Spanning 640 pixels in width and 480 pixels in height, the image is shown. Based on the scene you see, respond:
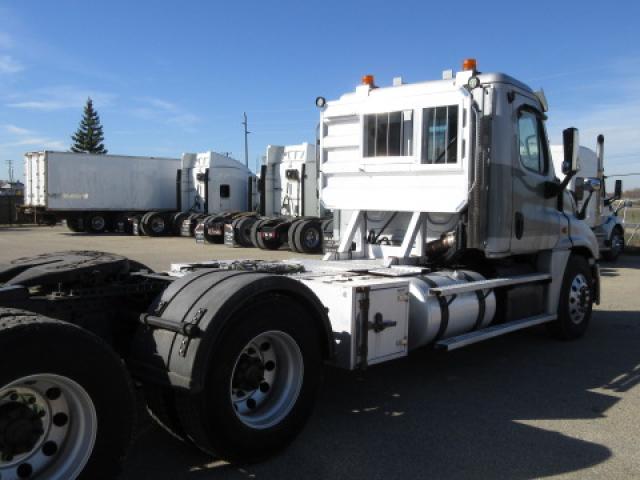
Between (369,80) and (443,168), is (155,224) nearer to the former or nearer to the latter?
(369,80)

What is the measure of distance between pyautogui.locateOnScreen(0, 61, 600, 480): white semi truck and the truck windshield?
17mm

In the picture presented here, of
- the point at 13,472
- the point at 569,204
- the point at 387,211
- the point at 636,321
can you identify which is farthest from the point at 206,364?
the point at 636,321

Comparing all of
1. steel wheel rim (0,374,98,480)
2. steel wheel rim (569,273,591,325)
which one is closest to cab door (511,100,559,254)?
steel wheel rim (569,273,591,325)

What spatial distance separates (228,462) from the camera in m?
3.76

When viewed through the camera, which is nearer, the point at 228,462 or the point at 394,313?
the point at 228,462

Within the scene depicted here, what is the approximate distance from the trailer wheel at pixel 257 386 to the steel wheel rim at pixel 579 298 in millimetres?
4617

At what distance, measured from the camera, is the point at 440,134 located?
6527mm

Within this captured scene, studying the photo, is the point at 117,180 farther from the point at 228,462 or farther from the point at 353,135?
the point at 228,462

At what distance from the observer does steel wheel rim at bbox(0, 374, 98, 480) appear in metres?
2.89

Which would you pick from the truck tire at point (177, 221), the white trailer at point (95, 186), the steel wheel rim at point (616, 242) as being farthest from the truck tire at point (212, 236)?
the steel wheel rim at point (616, 242)

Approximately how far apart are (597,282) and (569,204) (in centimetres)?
116

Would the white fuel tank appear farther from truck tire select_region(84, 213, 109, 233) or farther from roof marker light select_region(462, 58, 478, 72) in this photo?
truck tire select_region(84, 213, 109, 233)

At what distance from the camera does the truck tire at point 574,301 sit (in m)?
7.48

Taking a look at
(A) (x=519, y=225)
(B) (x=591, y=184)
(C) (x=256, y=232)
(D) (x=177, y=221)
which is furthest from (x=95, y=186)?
(A) (x=519, y=225)
